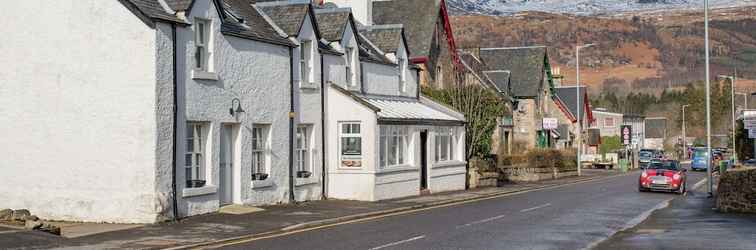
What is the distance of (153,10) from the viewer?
21109 mm

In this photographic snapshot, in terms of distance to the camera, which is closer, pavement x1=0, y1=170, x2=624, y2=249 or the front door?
pavement x1=0, y1=170, x2=624, y2=249

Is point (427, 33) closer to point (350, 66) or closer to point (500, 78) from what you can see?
point (350, 66)

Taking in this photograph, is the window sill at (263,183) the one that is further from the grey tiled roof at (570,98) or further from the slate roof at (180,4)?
the grey tiled roof at (570,98)

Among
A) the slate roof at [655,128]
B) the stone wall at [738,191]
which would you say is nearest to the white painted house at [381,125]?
the stone wall at [738,191]

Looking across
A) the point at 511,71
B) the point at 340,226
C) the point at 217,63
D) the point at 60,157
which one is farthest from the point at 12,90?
the point at 511,71

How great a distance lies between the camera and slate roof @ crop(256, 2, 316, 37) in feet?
90.2

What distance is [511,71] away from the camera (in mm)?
72000

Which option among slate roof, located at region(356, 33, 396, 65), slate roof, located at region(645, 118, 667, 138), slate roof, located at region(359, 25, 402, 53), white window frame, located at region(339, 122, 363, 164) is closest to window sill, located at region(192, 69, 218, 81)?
white window frame, located at region(339, 122, 363, 164)

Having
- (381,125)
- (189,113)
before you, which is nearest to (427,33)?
(381,125)

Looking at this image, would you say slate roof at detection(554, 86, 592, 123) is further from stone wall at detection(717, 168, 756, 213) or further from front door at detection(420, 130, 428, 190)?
stone wall at detection(717, 168, 756, 213)

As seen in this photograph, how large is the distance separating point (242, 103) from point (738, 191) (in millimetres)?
13432

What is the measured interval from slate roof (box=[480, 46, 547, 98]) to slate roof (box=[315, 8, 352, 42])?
124 feet

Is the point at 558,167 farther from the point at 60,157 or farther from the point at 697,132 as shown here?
the point at 697,132

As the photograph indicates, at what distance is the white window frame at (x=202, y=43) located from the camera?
889 inches
